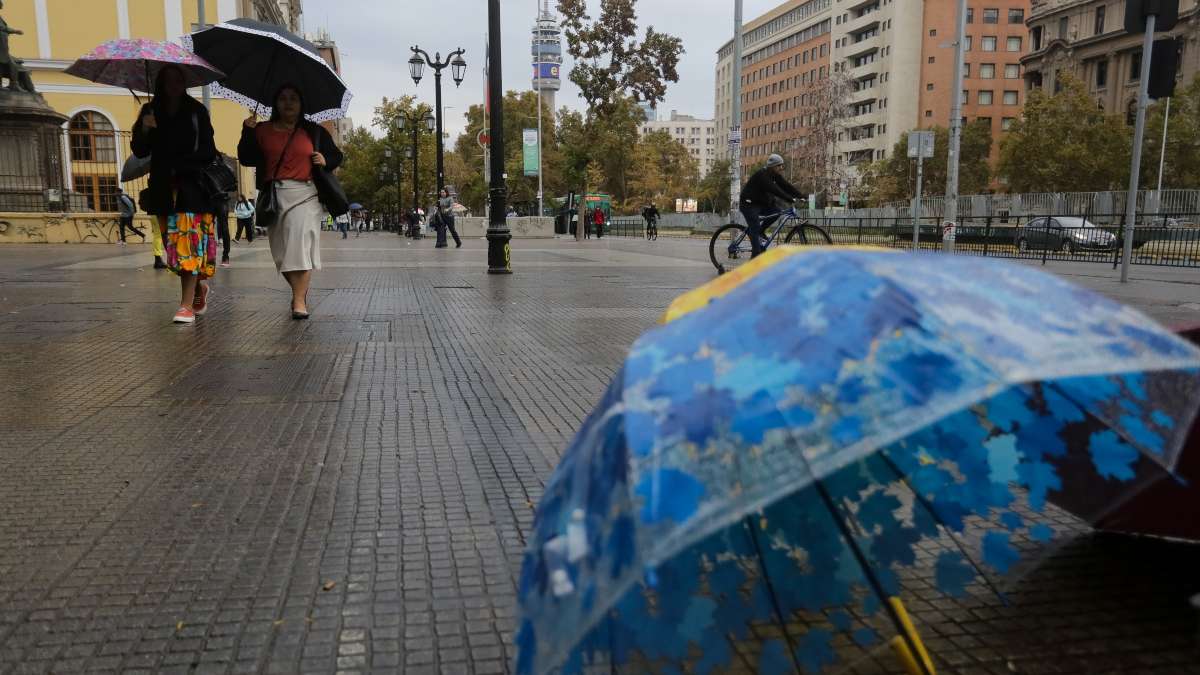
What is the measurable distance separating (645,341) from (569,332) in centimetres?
585

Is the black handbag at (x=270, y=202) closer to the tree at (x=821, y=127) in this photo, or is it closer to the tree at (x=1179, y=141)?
the tree at (x=1179, y=141)

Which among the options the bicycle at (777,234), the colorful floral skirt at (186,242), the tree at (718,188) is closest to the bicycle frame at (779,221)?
the bicycle at (777,234)

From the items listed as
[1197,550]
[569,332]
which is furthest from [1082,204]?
[1197,550]

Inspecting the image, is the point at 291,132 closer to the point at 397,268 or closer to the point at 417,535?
the point at 417,535

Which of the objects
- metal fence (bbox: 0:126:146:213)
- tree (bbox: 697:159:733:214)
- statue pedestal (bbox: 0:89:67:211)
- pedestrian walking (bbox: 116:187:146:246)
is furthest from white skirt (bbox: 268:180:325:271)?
tree (bbox: 697:159:733:214)

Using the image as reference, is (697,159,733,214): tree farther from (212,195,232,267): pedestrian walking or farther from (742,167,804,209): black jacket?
(742,167,804,209): black jacket

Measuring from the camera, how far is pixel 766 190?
40.4 feet

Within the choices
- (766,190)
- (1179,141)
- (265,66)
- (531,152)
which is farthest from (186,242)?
(1179,141)

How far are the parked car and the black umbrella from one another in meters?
17.4

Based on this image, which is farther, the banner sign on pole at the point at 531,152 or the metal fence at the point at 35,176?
the banner sign on pole at the point at 531,152

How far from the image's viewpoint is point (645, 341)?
1.43 metres

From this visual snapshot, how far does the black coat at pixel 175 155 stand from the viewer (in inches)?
282

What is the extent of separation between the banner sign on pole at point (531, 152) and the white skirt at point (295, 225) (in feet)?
135

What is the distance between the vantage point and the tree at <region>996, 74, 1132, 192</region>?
49375 mm
